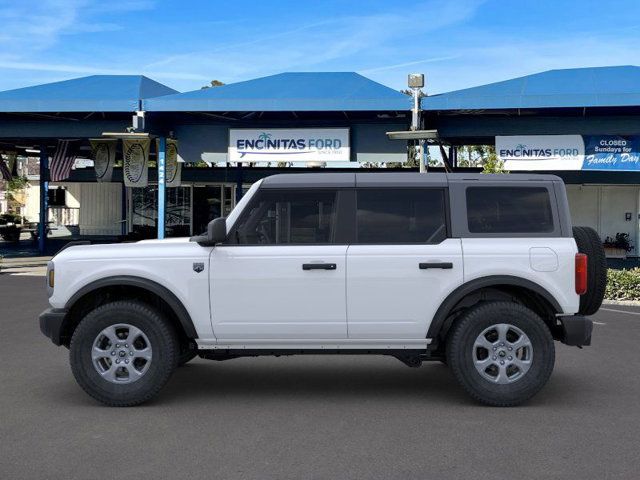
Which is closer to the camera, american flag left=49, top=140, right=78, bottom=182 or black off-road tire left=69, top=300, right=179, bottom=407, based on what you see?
black off-road tire left=69, top=300, right=179, bottom=407

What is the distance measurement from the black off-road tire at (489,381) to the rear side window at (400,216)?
0.81 m

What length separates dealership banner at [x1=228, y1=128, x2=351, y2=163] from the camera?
22156mm

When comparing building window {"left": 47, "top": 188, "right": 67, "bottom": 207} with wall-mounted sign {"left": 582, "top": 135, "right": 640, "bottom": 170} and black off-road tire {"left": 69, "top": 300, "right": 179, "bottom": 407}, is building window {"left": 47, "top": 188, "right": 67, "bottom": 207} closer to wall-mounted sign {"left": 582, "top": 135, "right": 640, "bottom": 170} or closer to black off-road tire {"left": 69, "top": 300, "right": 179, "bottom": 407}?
wall-mounted sign {"left": 582, "top": 135, "right": 640, "bottom": 170}

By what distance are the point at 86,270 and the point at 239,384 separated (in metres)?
1.91

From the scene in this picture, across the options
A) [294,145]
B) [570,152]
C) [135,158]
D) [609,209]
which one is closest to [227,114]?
[294,145]

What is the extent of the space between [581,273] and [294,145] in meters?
16.6

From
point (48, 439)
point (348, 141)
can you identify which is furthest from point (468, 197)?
point (348, 141)

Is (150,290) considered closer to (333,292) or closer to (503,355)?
(333,292)

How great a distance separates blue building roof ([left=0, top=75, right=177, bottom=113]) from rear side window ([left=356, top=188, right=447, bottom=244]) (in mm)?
16720

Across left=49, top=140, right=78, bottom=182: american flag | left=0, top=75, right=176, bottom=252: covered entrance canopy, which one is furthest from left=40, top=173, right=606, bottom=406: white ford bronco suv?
left=49, top=140, right=78, bottom=182: american flag

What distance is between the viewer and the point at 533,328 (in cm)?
632

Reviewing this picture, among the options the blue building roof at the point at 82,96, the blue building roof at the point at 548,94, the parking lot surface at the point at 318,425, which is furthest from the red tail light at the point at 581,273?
the blue building roof at the point at 82,96

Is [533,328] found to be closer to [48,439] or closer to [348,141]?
[48,439]

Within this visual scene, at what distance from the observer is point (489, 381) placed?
635 cm
